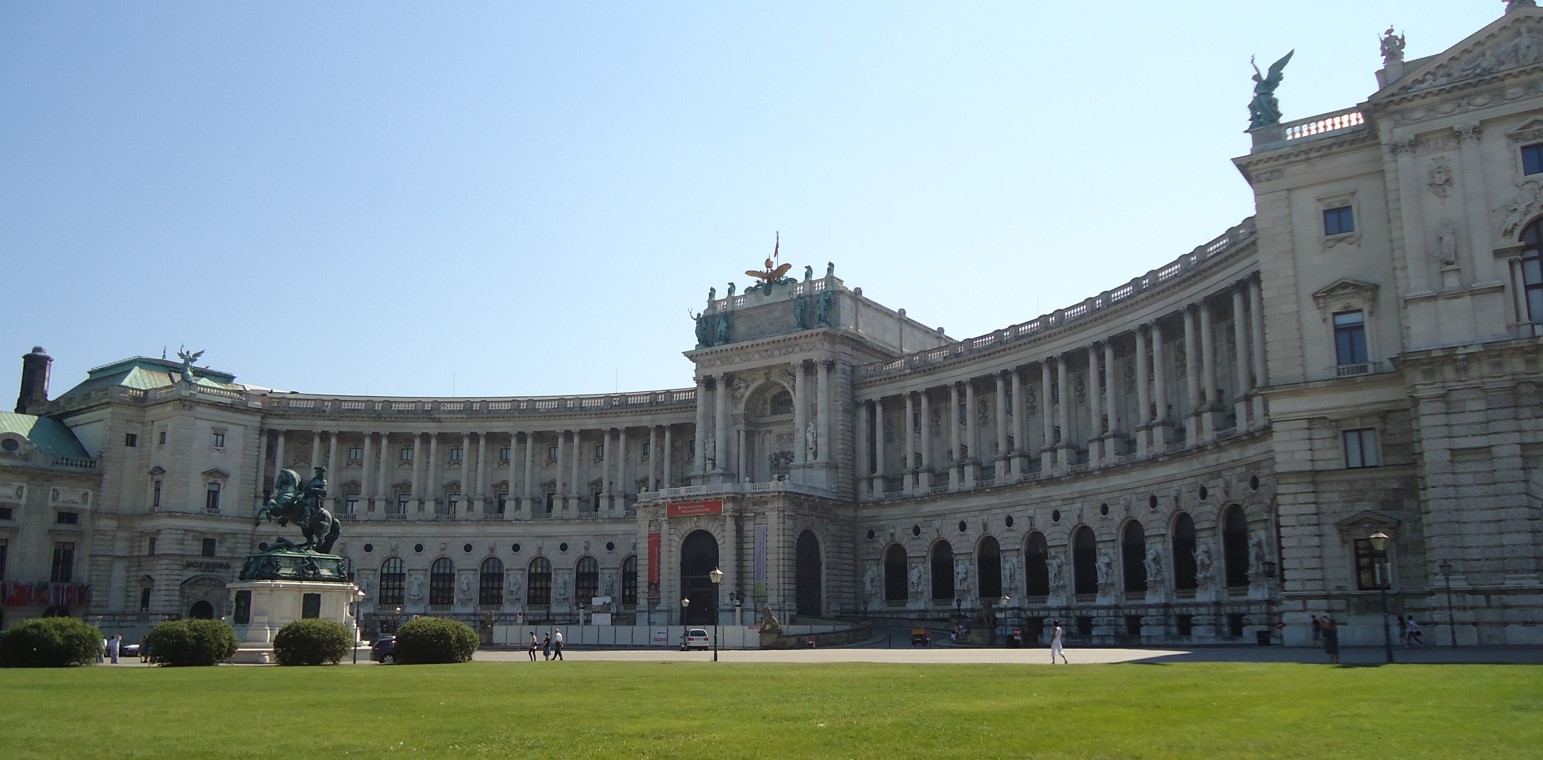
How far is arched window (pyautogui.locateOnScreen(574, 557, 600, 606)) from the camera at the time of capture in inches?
4122

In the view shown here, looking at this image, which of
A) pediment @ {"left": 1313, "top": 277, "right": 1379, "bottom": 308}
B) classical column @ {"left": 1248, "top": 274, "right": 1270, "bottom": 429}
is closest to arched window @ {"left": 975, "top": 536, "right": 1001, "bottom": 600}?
classical column @ {"left": 1248, "top": 274, "right": 1270, "bottom": 429}

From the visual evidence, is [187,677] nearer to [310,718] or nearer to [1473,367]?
[310,718]

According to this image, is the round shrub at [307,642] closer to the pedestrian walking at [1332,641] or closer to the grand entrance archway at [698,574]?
the pedestrian walking at [1332,641]

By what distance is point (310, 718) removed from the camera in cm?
2383

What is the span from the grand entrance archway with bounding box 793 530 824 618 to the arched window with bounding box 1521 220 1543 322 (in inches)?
1976

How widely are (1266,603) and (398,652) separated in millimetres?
38443

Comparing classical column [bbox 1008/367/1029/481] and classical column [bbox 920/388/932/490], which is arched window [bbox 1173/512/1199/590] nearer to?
classical column [bbox 1008/367/1029/481]

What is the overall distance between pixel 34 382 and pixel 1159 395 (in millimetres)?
95054

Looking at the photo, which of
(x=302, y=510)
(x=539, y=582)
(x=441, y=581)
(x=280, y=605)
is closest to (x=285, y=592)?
(x=280, y=605)

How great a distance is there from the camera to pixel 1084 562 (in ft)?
251

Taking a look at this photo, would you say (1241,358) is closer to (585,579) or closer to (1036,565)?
(1036,565)

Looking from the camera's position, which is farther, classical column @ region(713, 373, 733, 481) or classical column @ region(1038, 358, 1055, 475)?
classical column @ region(713, 373, 733, 481)

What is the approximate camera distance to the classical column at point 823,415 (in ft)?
303

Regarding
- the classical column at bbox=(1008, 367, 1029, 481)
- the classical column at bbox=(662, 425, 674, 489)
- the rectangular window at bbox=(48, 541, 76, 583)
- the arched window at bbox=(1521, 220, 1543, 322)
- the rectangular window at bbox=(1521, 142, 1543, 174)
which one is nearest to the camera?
the arched window at bbox=(1521, 220, 1543, 322)
